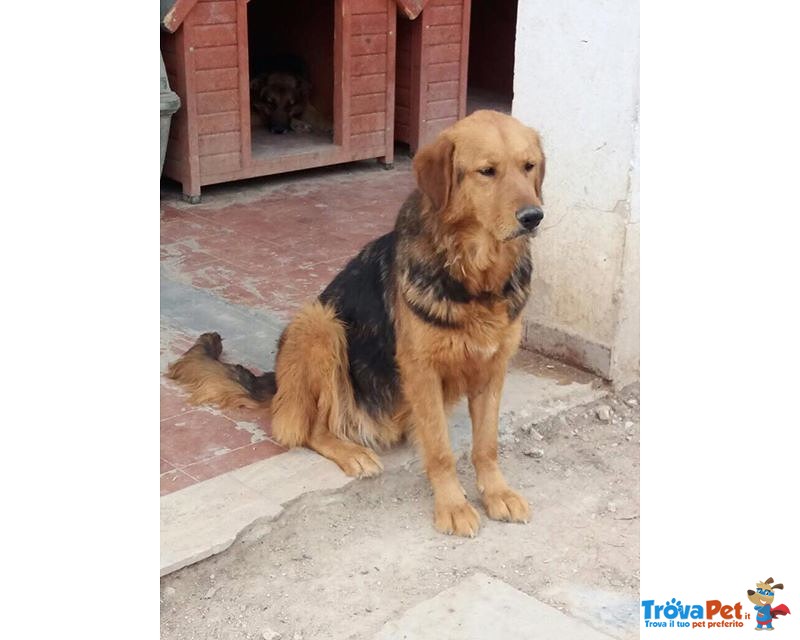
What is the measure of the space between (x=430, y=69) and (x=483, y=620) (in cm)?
682

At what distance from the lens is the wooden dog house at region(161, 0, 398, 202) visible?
797 cm

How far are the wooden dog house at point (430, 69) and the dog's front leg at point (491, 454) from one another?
564cm

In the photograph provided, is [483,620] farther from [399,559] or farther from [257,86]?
[257,86]

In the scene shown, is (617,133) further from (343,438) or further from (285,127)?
(285,127)

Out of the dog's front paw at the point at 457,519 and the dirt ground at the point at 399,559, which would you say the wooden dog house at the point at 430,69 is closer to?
the dirt ground at the point at 399,559

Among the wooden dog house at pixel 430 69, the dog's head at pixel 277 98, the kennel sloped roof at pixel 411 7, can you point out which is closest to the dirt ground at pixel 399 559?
the kennel sloped roof at pixel 411 7

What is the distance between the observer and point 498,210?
376cm

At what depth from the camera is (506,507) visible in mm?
4250

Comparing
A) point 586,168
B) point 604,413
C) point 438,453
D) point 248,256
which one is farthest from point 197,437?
point 248,256

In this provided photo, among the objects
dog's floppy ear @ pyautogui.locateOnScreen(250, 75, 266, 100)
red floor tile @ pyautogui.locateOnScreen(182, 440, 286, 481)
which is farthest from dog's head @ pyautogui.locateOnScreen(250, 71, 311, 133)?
red floor tile @ pyautogui.locateOnScreen(182, 440, 286, 481)

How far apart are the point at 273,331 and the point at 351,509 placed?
72.2 inches

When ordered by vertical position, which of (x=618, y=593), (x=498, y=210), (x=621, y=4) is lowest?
(x=618, y=593)

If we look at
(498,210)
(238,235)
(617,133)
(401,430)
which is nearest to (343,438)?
(401,430)

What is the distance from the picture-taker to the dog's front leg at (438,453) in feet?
13.6
